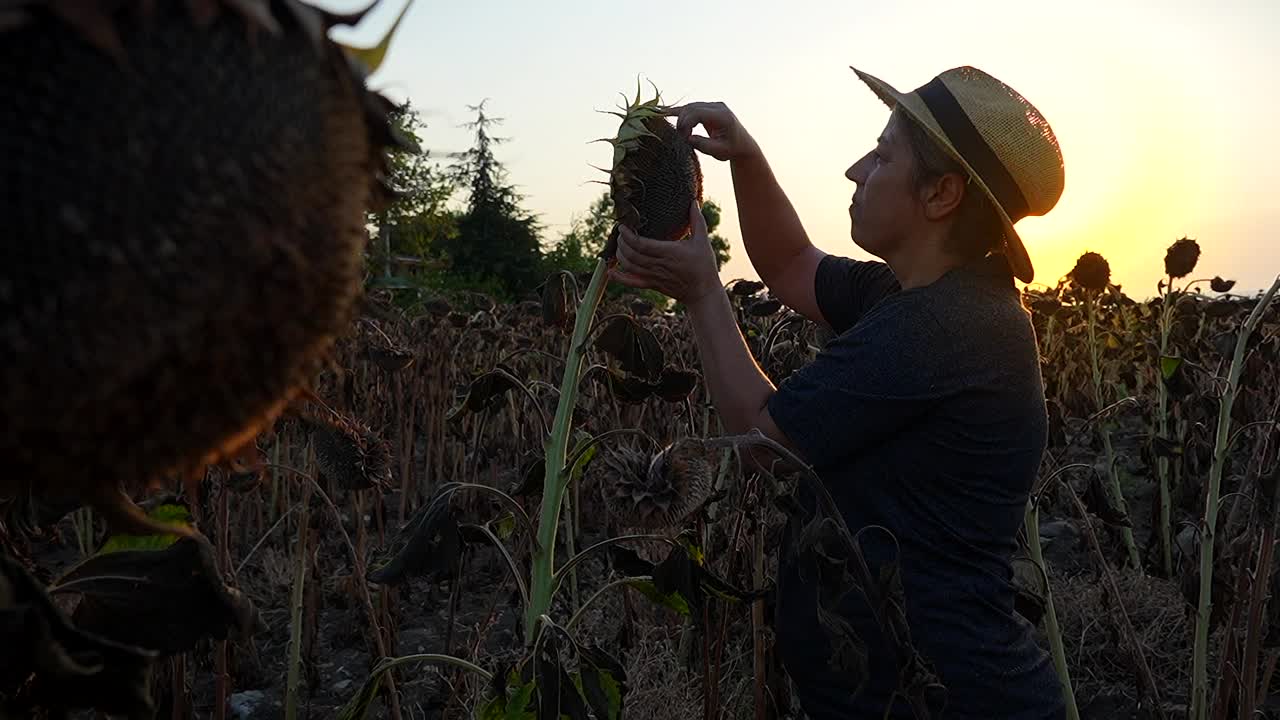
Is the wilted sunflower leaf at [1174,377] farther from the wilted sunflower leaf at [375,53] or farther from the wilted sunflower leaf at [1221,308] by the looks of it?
the wilted sunflower leaf at [375,53]

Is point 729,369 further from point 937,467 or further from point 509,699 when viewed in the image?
point 509,699

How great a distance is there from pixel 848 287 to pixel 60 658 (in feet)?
9.22

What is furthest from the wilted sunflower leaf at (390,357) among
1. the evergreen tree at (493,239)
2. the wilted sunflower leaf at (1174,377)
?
the evergreen tree at (493,239)

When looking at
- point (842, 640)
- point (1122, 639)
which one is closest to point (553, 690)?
point (842, 640)

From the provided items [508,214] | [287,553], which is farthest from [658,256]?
[508,214]

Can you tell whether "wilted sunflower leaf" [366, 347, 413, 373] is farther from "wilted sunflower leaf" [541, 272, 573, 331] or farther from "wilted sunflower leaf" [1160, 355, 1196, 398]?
"wilted sunflower leaf" [1160, 355, 1196, 398]

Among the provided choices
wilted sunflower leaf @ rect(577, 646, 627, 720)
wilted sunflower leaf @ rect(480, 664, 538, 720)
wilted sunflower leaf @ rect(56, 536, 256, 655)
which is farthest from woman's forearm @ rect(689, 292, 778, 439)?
wilted sunflower leaf @ rect(56, 536, 256, 655)

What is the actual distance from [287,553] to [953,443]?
4.10m

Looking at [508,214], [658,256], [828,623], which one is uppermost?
[508,214]

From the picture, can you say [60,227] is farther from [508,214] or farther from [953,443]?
[508,214]

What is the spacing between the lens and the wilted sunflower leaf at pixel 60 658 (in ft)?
2.22

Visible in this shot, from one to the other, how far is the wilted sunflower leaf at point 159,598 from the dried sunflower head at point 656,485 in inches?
61.0

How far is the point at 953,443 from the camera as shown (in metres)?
2.51

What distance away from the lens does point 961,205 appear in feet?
8.80
